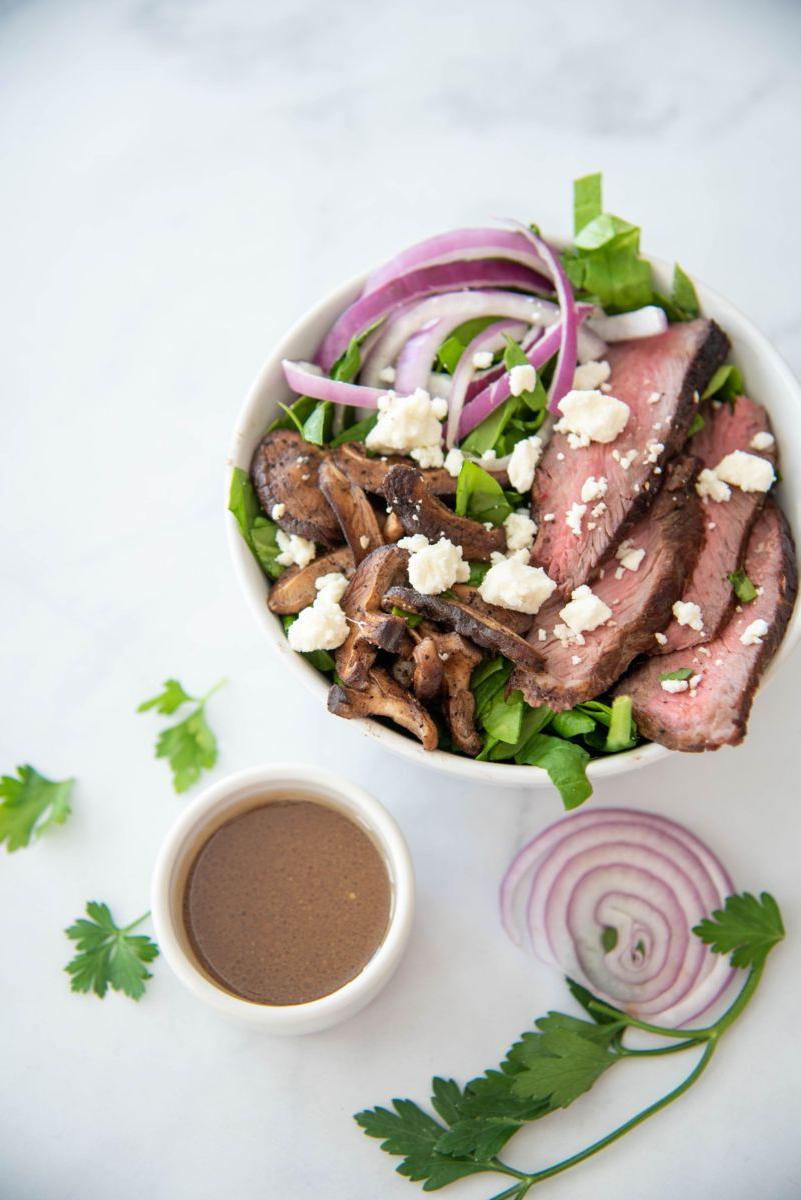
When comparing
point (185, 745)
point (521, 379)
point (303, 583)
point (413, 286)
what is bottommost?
point (185, 745)

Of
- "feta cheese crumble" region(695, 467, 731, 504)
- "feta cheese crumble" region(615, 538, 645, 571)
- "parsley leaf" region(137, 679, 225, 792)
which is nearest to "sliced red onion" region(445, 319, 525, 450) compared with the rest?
"feta cheese crumble" region(615, 538, 645, 571)

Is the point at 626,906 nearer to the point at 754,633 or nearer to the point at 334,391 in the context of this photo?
the point at 754,633

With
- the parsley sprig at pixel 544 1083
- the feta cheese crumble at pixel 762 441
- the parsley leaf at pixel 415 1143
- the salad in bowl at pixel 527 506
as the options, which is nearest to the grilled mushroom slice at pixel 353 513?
the salad in bowl at pixel 527 506

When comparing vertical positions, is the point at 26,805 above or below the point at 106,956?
above

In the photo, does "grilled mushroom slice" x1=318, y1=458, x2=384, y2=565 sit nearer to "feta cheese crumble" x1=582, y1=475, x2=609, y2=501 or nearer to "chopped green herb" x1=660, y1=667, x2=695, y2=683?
"feta cheese crumble" x1=582, y1=475, x2=609, y2=501

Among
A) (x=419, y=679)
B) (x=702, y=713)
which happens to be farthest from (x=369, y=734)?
(x=702, y=713)

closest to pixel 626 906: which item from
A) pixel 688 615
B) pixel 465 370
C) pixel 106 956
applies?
pixel 688 615
